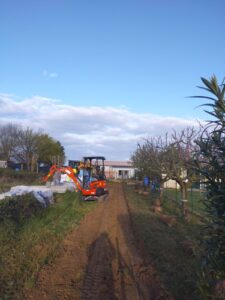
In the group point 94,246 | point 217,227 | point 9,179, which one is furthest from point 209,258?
point 9,179

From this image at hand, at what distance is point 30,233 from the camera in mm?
12297

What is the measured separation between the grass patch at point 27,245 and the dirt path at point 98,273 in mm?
267

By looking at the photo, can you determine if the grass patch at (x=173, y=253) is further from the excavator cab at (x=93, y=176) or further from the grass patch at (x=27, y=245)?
the excavator cab at (x=93, y=176)

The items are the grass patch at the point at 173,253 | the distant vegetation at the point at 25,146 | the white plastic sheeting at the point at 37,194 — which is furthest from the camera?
the distant vegetation at the point at 25,146

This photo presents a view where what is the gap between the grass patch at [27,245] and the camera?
7.67 metres

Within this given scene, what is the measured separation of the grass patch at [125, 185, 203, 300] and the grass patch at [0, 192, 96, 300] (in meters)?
2.57

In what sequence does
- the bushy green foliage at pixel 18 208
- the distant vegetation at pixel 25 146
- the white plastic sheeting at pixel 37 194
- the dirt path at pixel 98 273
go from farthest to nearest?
1. the distant vegetation at pixel 25 146
2. the white plastic sheeting at pixel 37 194
3. the bushy green foliage at pixel 18 208
4. the dirt path at pixel 98 273

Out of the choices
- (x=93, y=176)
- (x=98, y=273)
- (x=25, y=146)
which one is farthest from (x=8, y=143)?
(x=98, y=273)

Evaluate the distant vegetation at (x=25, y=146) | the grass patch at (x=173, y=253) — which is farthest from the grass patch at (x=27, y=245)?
the distant vegetation at (x=25, y=146)

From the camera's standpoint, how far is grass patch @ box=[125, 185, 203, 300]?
6844mm

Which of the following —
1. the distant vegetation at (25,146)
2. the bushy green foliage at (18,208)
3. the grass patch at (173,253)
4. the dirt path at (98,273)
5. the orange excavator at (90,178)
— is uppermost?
the distant vegetation at (25,146)

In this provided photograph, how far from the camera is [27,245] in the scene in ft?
34.6

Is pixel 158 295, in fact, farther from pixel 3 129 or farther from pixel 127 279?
pixel 3 129

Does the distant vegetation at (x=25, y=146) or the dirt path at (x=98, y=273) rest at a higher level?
the distant vegetation at (x=25, y=146)
